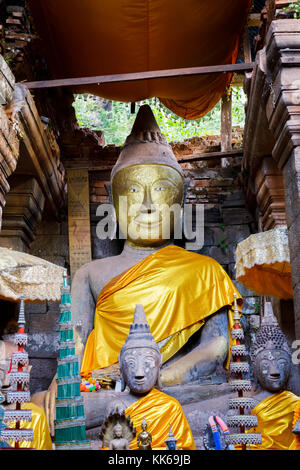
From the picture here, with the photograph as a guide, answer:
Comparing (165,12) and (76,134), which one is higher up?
(165,12)

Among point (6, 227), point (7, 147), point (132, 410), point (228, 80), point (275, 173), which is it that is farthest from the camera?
point (228, 80)

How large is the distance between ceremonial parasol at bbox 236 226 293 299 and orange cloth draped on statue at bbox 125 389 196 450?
4.18 feet

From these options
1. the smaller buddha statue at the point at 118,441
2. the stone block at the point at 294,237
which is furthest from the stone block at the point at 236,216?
the smaller buddha statue at the point at 118,441

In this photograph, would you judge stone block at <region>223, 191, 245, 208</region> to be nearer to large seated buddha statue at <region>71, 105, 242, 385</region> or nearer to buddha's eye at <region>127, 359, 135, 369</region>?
large seated buddha statue at <region>71, 105, 242, 385</region>

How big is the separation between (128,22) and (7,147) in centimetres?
213

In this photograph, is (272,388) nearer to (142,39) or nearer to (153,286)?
(153,286)

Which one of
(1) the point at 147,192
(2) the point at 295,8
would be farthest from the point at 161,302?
(2) the point at 295,8

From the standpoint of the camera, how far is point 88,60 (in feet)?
21.9

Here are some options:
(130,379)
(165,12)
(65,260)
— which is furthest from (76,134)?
(130,379)

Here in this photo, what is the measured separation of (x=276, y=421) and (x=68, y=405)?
2083 mm

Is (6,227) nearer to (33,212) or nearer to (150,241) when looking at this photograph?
(33,212)

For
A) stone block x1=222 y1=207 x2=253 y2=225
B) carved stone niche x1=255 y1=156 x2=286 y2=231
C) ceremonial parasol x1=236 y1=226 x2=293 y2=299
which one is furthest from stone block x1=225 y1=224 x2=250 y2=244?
ceremonial parasol x1=236 y1=226 x2=293 y2=299

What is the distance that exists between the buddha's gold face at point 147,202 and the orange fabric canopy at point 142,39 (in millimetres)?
1069

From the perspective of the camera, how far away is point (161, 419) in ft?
13.4
